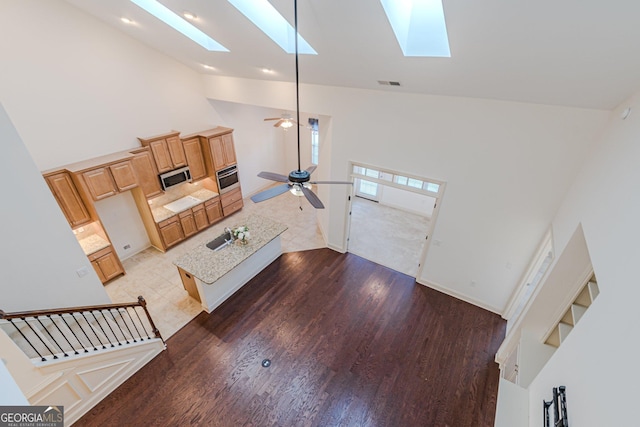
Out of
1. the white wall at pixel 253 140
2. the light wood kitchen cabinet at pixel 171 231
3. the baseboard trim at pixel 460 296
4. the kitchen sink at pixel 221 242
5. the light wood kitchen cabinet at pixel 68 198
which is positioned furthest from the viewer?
the white wall at pixel 253 140

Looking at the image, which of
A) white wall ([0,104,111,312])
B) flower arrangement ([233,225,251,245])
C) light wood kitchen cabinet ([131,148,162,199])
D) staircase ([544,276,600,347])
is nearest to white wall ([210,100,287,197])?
light wood kitchen cabinet ([131,148,162,199])

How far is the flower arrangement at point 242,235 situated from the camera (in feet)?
18.2

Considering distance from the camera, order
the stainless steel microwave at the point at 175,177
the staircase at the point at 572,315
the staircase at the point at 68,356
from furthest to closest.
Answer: the stainless steel microwave at the point at 175,177 → the staircase at the point at 572,315 → the staircase at the point at 68,356

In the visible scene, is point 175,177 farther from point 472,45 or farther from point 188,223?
point 472,45

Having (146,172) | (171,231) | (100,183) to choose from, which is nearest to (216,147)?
(146,172)

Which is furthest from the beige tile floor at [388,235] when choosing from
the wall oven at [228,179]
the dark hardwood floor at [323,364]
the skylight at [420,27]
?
the skylight at [420,27]

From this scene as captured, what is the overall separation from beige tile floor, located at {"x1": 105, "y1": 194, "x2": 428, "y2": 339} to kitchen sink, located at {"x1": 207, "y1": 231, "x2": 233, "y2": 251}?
1009 mm

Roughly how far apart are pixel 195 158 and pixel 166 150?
79cm

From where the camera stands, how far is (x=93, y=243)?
18.2ft

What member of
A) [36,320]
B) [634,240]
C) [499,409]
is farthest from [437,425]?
[36,320]

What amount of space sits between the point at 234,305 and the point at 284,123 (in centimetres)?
380

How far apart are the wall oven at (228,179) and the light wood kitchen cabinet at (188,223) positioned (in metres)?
1.10

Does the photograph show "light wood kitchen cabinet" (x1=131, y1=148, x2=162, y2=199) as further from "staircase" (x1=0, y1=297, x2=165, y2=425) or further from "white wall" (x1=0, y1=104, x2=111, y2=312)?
A: "staircase" (x1=0, y1=297, x2=165, y2=425)

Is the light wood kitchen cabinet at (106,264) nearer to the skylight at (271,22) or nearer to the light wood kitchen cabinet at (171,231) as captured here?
the light wood kitchen cabinet at (171,231)
